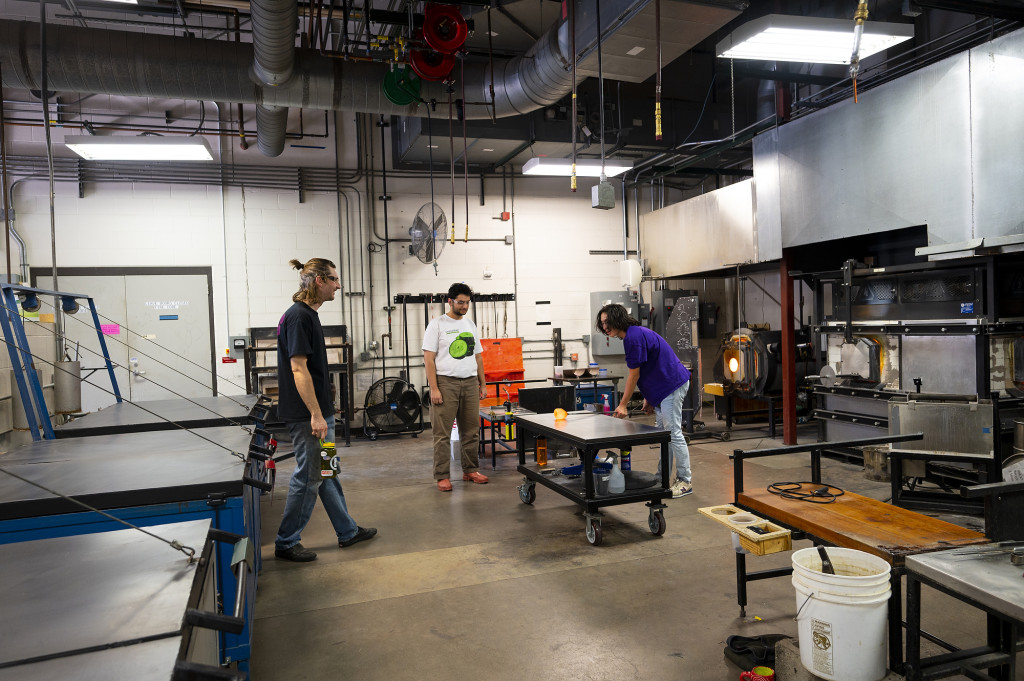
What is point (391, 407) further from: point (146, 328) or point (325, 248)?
point (146, 328)

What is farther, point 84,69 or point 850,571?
point 84,69

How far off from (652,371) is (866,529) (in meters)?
2.26

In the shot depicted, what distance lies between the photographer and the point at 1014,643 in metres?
1.85

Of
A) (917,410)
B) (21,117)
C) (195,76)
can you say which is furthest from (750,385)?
(21,117)

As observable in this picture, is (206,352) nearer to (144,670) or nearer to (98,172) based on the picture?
(98,172)

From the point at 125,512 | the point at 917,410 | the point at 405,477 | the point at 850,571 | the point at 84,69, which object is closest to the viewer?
the point at 125,512

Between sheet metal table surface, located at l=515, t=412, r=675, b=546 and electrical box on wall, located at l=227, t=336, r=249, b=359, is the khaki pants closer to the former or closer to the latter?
sheet metal table surface, located at l=515, t=412, r=675, b=546

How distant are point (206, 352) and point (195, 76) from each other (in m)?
3.72

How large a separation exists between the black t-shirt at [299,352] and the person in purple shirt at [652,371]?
2045mm

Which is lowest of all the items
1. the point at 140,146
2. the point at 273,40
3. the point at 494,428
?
the point at 494,428

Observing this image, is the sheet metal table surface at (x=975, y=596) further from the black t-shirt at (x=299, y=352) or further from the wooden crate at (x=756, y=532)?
the black t-shirt at (x=299, y=352)

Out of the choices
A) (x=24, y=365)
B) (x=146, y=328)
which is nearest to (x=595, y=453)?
(x=24, y=365)

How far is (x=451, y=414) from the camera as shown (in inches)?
200

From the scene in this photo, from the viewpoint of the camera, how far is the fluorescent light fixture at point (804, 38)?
13.0ft
